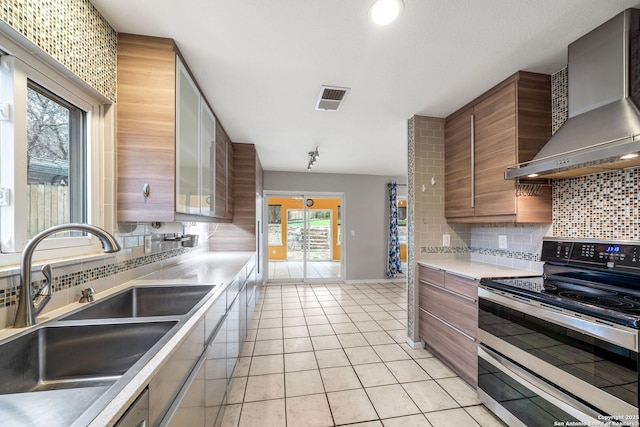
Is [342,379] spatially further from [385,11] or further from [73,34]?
[73,34]

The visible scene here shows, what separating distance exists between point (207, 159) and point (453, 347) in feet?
9.04

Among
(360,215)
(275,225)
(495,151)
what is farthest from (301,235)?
(495,151)

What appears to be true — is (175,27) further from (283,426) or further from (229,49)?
(283,426)

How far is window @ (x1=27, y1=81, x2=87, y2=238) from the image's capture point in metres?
1.19

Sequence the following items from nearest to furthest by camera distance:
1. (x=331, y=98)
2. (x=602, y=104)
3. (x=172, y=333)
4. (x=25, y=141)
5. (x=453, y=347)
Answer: (x=172, y=333) < (x=25, y=141) < (x=602, y=104) < (x=453, y=347) < (x=331, y=98)

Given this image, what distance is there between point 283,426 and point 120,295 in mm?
1299

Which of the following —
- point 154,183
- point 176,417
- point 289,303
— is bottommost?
point 289,303

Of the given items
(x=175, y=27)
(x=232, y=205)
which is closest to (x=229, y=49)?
(x=175, y=27)

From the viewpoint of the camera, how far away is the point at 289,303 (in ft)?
13.8

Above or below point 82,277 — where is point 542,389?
below

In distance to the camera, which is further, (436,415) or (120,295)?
(436,415)

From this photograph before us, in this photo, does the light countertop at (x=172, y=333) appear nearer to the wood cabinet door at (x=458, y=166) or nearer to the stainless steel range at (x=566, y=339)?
the stainless steel range at (x=566, y=339)

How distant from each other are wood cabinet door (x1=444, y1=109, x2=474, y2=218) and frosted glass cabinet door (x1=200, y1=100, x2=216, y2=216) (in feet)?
7.89

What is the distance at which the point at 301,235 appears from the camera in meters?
7.00
